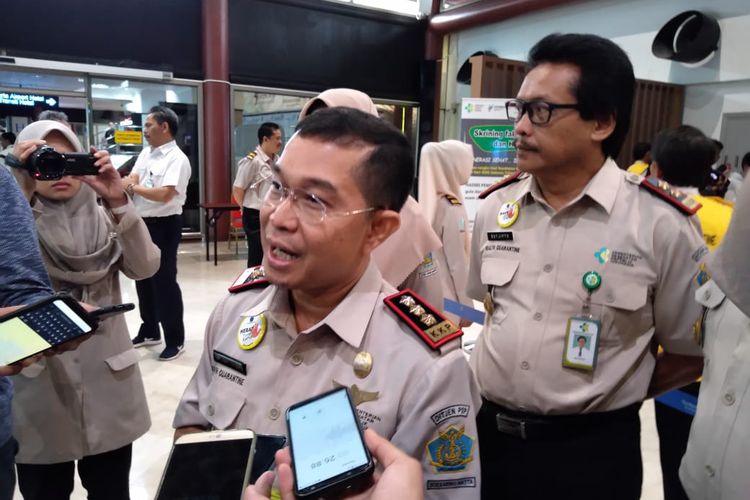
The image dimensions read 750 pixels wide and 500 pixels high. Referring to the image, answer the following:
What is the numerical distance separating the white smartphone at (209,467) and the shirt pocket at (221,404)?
167 millimetres

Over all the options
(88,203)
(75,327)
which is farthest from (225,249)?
(75,327)

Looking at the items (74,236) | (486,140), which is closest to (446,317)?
(74,236)

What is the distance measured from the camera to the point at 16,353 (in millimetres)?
1128

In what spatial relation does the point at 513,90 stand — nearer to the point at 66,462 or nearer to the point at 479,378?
the point at 479,378

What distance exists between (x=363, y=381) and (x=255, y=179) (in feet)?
13.6

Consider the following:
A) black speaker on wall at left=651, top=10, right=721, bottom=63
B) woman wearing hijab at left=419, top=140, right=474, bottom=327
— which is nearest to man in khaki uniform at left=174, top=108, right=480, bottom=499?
woman wearing hijab at left=419, top=140, right=474, bottom=327

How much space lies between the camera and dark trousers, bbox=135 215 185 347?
142 inches

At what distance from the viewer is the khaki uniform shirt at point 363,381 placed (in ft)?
3.04

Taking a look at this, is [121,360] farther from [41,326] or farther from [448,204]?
[448,204]

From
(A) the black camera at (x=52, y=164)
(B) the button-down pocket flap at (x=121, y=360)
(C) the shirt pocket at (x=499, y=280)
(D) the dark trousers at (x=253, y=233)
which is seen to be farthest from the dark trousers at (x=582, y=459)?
(D) the dark trousers at (x=253, y=233)

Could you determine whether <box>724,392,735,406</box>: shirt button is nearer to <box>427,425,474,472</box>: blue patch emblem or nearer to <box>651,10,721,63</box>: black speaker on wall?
<box>427,425,474,472</box>: blue patch emblem

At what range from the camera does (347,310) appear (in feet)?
3.29

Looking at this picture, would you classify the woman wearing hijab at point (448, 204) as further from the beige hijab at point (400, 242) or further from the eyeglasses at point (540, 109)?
the eyeglasses at point (540, 109)

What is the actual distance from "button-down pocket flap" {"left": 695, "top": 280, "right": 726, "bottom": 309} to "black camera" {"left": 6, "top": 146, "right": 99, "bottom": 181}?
1.66 meters
